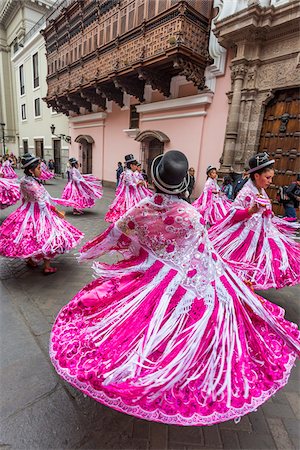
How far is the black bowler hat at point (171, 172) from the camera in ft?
4.85

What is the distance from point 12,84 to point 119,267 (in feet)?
110

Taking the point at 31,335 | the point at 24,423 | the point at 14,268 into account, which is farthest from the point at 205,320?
the point at 14,268

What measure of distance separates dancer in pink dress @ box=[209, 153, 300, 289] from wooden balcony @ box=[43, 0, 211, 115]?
275 inches

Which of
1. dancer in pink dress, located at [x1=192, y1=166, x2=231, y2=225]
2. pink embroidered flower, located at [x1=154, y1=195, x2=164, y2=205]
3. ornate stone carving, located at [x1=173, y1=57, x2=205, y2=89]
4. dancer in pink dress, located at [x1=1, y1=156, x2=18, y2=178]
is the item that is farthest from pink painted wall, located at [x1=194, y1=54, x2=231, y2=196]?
dancer in pink dress, located at [x1=1, y1=156, x2=18, y2=178]

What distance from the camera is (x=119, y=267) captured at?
198 cm

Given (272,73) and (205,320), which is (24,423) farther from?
(272,73)

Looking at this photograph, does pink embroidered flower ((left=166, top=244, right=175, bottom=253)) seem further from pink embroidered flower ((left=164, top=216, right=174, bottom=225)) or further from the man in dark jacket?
the man in dark jacket

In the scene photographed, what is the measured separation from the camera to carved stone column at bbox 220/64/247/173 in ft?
26.0

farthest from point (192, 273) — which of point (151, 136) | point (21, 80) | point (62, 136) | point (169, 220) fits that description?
point (21, 80)

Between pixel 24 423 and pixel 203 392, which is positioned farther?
pixel 24 423

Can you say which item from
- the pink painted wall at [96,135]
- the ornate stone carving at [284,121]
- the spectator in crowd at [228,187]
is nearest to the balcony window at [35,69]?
the pink painted wall at [96,135]

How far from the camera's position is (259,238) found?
3020mm

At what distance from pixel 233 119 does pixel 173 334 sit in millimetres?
8341

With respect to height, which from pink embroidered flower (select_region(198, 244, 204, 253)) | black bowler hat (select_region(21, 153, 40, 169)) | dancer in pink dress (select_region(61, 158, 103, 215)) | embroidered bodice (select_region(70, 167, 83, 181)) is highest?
black bowler hat (select_region(21, 153, 40, 169))
